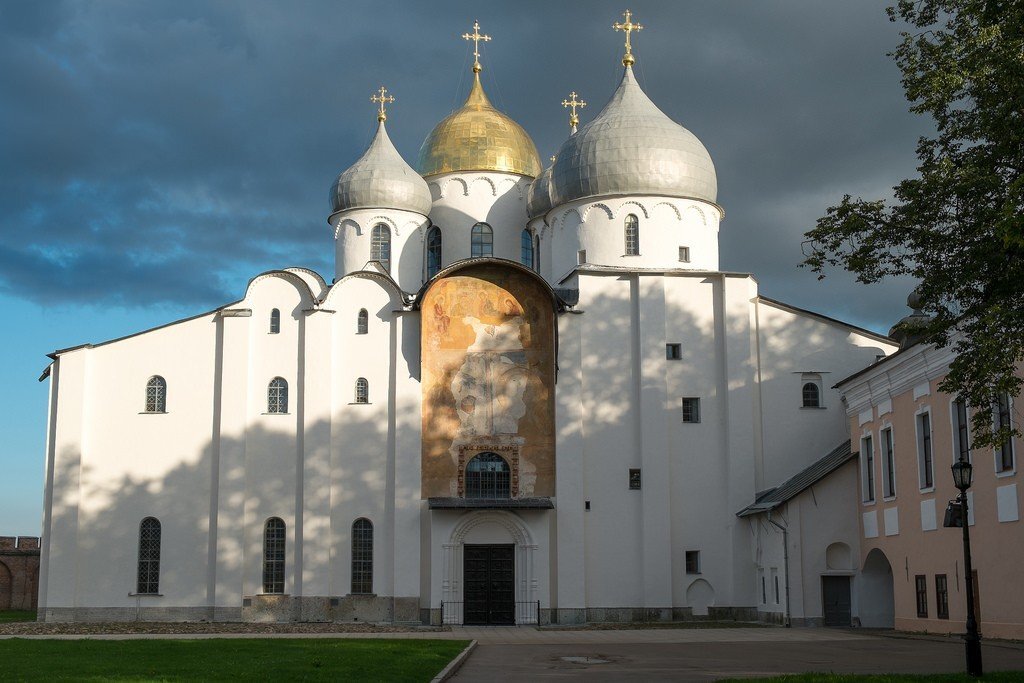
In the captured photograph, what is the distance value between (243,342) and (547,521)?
9.31 m

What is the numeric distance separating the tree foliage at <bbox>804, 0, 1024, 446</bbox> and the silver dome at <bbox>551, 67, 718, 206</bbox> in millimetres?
19242

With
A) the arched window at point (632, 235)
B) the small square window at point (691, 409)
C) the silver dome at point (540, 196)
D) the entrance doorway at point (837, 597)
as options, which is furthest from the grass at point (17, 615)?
the entrance doorway at point (837, 597)

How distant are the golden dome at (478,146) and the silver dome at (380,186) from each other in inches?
77.1

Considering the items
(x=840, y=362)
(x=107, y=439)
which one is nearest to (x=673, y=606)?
(x=840, y=362)

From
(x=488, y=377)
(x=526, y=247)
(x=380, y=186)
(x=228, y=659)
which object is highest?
(x=380, y=186)

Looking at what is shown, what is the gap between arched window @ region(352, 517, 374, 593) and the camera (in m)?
31.1

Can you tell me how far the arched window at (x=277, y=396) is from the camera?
31938mm

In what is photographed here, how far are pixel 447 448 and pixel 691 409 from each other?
22.0 ft

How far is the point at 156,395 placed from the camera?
31938 mm

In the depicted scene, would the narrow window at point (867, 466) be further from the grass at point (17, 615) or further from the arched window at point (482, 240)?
the grass at point (17, 615)

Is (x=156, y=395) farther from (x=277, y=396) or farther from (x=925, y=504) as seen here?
(x=925, y=504)

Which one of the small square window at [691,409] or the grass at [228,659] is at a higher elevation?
the small square window at [691,409]

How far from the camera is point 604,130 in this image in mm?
34500

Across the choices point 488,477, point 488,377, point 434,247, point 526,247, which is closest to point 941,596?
point 488,477
